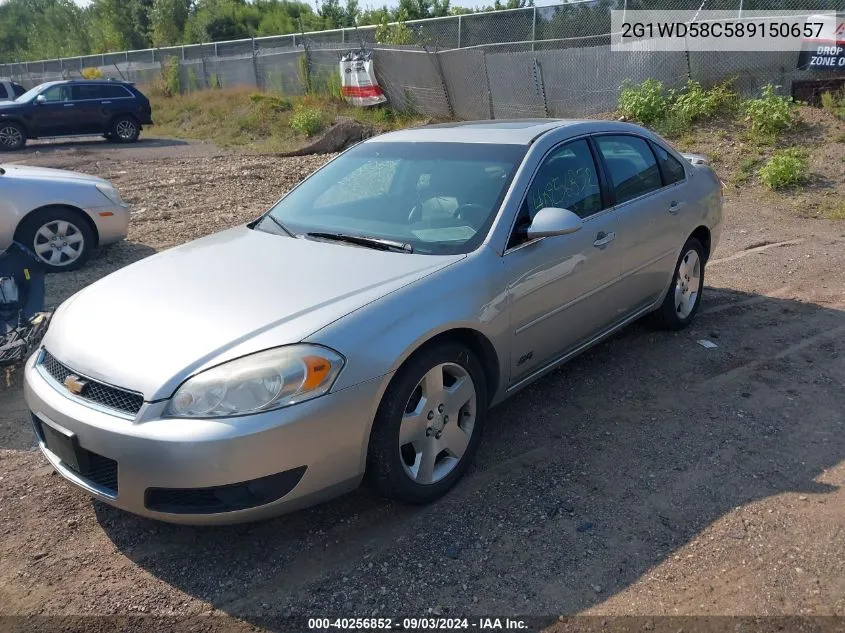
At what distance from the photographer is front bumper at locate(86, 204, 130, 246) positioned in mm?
7223

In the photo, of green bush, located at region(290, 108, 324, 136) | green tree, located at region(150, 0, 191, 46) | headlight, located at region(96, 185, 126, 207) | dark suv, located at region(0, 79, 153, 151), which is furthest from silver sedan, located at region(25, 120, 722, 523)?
green tree, located at region(150, 0, 191, 46)

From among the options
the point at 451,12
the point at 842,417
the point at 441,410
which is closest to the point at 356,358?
the point at 441,410

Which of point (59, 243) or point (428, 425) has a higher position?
point (59, 243)

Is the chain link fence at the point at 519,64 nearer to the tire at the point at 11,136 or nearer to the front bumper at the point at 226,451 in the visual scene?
the tire at the point at 11,136

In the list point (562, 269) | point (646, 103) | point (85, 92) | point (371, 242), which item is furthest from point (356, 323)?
point (85, 92)

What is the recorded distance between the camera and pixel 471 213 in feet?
12.4

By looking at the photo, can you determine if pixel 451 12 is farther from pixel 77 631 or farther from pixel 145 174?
pixel 77 631

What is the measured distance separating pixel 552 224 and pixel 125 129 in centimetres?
1954

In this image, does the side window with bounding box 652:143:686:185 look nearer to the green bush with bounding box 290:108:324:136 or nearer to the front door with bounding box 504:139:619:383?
the front door with bounding box 504:139:619:383

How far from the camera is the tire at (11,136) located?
61.5 ft

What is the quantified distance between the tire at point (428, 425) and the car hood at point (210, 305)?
1.26ft

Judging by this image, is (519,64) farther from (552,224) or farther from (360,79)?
(552,224)

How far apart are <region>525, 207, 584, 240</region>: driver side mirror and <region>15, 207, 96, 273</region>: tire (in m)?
5.24

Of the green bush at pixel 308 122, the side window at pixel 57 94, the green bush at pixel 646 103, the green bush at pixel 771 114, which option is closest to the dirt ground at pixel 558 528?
the green bush at pixel 771 114
